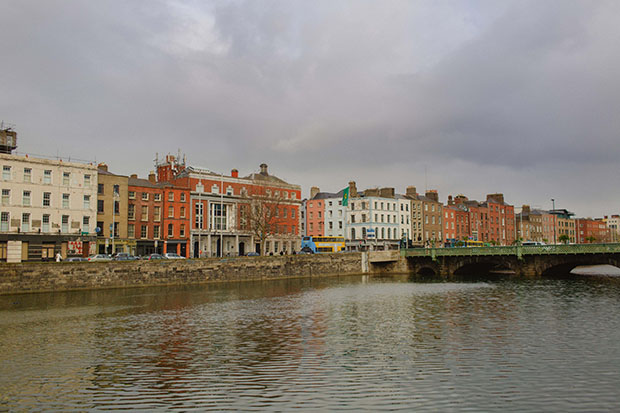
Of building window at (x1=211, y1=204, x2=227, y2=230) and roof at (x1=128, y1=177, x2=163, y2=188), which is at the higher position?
roof at (x1=128, y1=177, x2=163, y2=188)

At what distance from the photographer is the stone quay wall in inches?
1938

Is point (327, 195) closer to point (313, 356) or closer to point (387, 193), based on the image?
point (387, 193)

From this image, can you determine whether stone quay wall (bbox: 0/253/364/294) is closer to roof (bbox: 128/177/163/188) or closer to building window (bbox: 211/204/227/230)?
building window (bbox: 211/204/227/230)

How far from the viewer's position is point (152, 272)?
2296 inches

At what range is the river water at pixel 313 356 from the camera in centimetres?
1522

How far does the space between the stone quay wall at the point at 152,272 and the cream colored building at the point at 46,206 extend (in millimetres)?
16636

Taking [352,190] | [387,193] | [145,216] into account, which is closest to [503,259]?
[352,190]

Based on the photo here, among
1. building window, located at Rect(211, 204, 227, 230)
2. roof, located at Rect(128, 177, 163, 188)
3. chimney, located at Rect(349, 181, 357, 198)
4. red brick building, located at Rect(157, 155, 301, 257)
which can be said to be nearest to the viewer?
roof, located at Rect(128, 177, 163, 188)

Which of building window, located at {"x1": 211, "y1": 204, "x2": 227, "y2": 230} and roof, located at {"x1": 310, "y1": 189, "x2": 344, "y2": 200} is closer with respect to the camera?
building window, located at {"x1": 211, "y1": 204, "x2": 227, "y2": 230}

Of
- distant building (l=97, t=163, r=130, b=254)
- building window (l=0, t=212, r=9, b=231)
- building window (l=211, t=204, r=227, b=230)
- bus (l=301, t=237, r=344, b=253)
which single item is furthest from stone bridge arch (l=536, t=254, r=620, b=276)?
building window (l=0, t=212, r=9, b=231)

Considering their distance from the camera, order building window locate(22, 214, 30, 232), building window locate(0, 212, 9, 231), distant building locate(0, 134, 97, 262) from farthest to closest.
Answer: building window locate(22, 214, 30, 232)
distant building locate(0, 134, 97, 262)
building window locate(0, 212, 9, 231)

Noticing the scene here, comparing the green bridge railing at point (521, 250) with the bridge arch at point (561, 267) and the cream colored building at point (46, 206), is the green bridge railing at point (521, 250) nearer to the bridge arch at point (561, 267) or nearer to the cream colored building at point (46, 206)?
the bridge arch at point (561, 267)

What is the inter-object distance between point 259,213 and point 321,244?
15597mm

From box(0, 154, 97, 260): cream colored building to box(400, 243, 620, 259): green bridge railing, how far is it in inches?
2096
